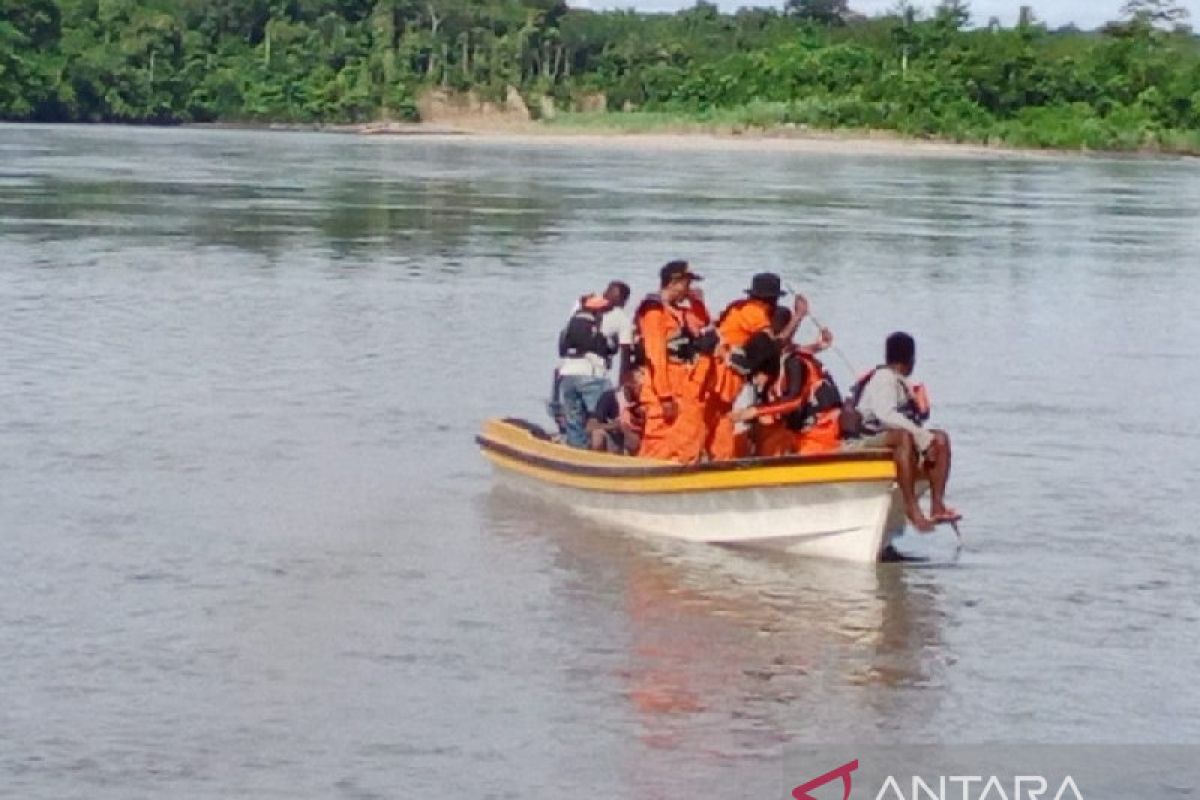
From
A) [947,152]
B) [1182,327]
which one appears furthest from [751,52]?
[1182,327]

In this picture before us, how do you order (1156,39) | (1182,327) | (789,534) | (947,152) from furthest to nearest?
(1156,39) < (947,152) < (1182,327) < (789,534)

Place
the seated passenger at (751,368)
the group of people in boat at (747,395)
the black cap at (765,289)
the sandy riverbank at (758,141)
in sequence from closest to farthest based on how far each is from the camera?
1. the group of people in boat at (747,395)
2. the seated passenger at (751,368)
3. the black cap at (765,289)
4. the sandy riverbank at (758,141)

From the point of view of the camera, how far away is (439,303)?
28.0 metres

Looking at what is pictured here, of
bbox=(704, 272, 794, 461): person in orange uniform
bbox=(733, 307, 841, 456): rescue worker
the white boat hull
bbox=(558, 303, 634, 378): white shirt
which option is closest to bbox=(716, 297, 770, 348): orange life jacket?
bbox=(704, 272, 794, 461): person in orange uniform

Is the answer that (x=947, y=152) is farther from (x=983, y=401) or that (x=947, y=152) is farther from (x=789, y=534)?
(x=789, y=534)

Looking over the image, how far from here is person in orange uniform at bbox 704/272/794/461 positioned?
13812 millimetres

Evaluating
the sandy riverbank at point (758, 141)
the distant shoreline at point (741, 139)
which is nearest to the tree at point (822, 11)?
the distant shoreline at point (741, 139)

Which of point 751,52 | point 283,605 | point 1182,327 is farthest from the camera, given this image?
point 751,52

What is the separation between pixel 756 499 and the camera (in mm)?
13594

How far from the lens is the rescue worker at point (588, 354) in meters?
15.3

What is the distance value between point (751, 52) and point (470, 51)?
2746 cm

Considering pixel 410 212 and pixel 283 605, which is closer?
pixel 283 605

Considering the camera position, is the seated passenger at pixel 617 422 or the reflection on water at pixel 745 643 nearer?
the reflection on water at pixel 745 643

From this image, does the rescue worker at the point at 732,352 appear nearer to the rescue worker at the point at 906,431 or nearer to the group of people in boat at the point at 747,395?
the group of people in boat at the point at 747,395
